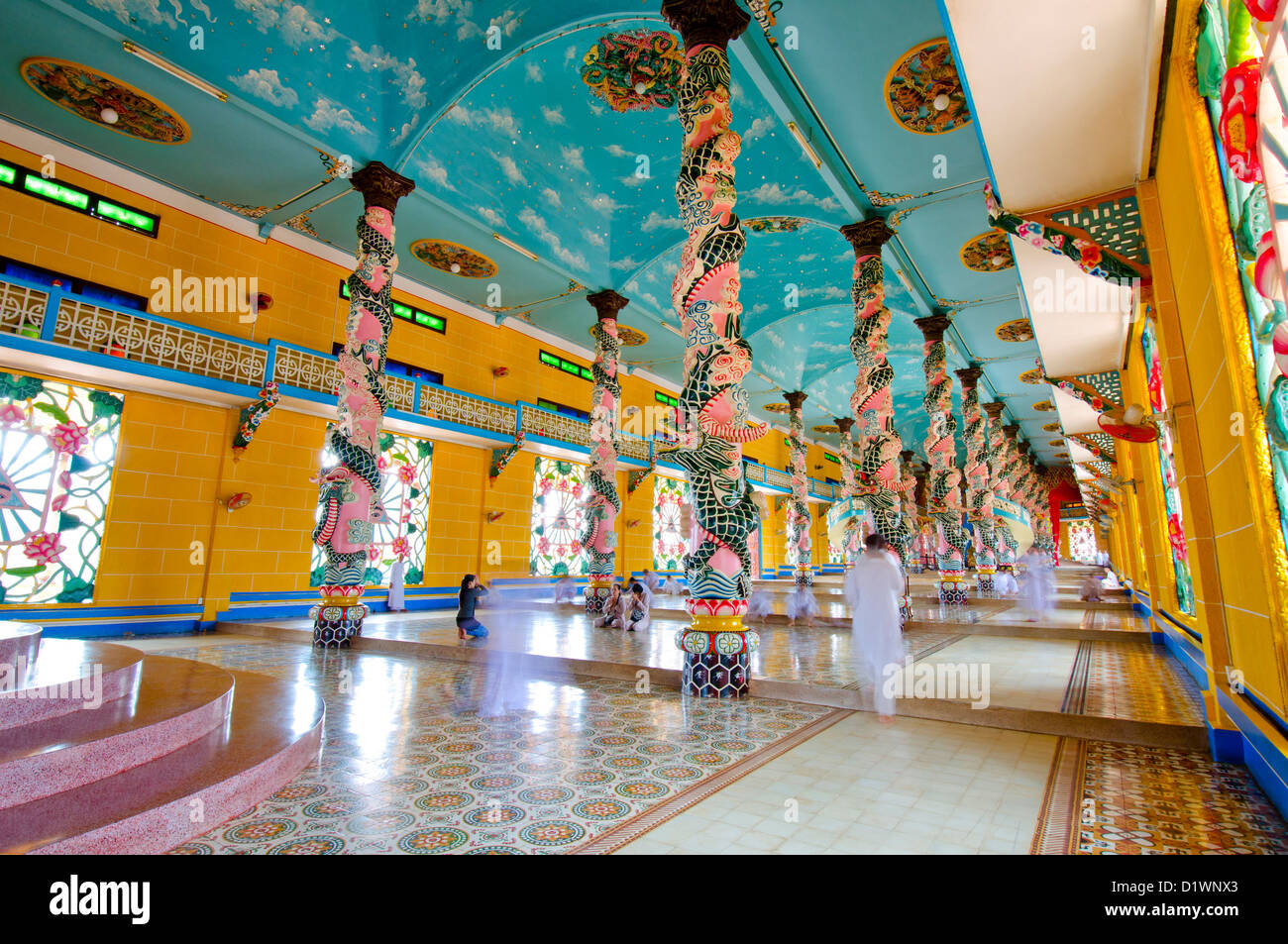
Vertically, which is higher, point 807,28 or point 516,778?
point 807,28

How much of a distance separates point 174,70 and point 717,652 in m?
9.34

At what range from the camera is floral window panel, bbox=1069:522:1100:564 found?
134 feet

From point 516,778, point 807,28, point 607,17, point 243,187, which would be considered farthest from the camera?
point 243,187

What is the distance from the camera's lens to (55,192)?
8523mm

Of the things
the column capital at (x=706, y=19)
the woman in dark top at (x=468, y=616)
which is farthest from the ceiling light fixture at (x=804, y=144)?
the woman in dark top at (x=468, y=616)

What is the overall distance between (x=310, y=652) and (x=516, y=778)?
5.39 meters

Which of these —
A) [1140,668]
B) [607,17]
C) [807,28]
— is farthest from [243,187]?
[1140,668]

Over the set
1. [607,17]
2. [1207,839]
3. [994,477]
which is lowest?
[1207,839]

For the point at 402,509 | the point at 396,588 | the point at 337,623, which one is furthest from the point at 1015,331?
the point at 337,623

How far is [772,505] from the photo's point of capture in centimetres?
2683

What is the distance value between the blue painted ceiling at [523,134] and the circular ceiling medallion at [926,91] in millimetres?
151

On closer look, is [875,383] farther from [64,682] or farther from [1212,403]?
[64,682]

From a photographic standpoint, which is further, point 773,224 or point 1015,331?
point 1015,331
